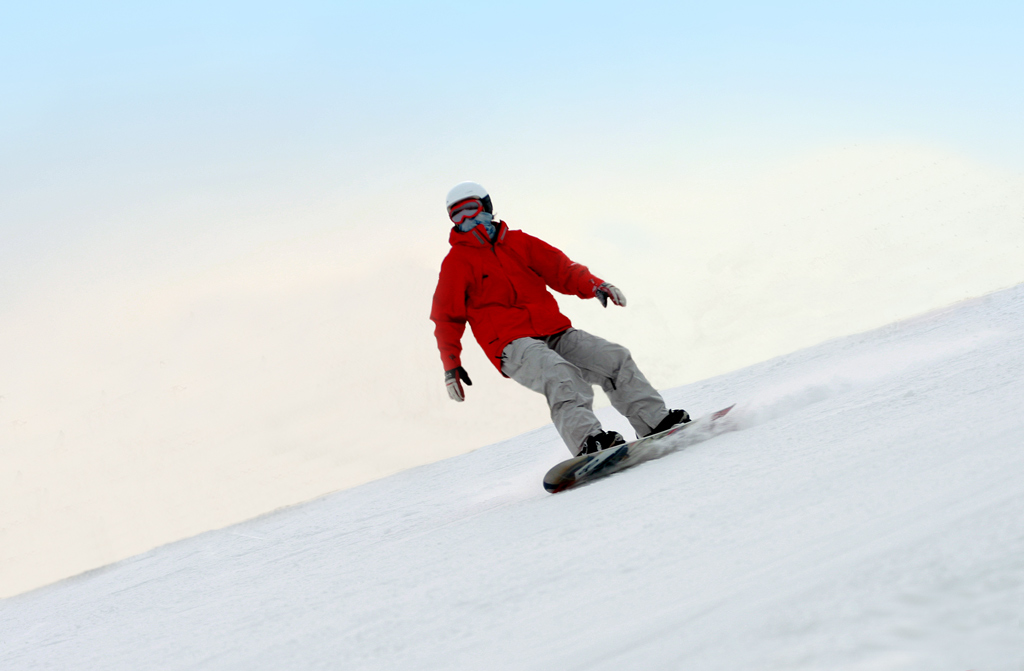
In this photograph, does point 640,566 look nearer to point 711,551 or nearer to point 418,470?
Answer: point 711,551

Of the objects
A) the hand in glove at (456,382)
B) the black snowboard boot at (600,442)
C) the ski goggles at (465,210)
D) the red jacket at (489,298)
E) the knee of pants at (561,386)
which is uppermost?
the ski goggles at (465,210)

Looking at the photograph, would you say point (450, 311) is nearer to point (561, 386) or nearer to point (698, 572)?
point (561, 386)

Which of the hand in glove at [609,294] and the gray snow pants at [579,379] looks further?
the hand in glove at [609,294]

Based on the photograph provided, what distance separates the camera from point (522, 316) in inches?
141

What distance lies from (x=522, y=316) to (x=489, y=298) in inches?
7.1

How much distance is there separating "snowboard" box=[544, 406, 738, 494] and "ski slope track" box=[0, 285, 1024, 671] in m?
0.12

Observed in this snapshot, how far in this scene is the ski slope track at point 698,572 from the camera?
83cm

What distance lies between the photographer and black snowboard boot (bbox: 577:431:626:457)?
10.2 feet

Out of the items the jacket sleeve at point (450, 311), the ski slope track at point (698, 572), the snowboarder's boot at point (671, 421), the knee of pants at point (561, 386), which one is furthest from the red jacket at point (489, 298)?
the ski slope track at point (698, 572)

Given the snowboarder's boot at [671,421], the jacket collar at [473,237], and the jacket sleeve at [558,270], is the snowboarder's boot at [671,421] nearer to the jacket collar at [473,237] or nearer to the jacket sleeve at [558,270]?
the jacket sleeve at [558,270]

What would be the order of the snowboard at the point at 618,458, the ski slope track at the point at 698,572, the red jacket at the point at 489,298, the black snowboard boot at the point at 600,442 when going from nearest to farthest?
the ski slope track at the point at 698,572
the snowboard at the point at 618,458
the black snowboard boot at the point at 600,442
the red jacket at the point at 489,298

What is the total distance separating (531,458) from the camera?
4.65 m

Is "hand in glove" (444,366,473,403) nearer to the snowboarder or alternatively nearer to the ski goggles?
the snowboarder

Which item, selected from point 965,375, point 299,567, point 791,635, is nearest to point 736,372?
point 965,375
